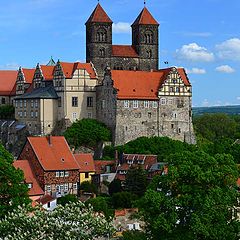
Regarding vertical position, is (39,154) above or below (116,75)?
below

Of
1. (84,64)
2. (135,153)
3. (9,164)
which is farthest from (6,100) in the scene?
(9,164)

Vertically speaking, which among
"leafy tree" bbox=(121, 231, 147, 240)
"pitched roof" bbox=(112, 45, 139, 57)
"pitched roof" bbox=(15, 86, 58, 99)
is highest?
"pitched roof" bbox=(112, 45, 139, 57)

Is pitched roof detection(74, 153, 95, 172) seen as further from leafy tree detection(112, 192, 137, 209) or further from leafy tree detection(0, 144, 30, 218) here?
leafy tree detection(0, 144, 30, 218)

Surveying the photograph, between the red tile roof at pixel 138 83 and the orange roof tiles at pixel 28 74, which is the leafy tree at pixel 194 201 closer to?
the red tile roof at pixel 138 83

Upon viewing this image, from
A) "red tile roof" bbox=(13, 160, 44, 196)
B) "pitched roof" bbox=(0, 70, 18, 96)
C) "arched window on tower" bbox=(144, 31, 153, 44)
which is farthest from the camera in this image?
"pitched roof" bbox=(0, 70, 18, 96)

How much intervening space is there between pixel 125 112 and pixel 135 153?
21.4 feet

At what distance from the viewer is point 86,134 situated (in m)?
70.1

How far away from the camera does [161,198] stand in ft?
101

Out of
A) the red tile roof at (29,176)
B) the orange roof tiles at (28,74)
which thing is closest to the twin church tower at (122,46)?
the orange roof tiles at (28,74)

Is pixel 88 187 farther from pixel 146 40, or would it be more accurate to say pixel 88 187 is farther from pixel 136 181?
pixel 146 40

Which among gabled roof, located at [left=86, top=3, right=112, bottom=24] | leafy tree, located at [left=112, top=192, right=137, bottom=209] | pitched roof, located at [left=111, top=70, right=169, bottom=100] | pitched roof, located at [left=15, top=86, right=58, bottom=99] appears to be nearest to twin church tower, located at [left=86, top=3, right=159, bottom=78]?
gabled roof, located at [left=86, top=3, right=112, bottom=24]

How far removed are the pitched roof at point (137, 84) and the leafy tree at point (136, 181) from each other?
634 inches

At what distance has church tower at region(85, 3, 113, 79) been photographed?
78.4m

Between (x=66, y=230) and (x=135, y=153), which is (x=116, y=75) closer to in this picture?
(x=135, y=153)
